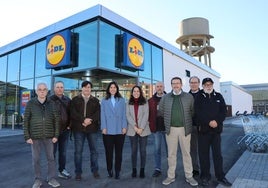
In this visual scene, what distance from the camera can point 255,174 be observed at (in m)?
5.32

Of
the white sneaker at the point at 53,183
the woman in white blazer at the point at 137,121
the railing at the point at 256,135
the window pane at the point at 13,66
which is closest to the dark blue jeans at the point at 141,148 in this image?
the woman in white blazer at the point at 137,121

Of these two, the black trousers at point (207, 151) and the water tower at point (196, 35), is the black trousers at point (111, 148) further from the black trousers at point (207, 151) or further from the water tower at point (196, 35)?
the water tower at point (196, 35)

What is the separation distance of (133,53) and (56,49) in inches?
174

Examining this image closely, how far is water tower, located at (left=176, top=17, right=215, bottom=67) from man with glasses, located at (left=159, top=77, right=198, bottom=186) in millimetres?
34162

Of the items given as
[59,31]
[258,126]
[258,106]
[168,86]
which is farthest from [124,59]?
[258,106]

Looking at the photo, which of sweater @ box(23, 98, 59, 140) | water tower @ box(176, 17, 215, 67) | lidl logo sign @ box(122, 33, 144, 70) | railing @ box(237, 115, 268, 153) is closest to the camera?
sweater @ box(23, 98, 59, 140)

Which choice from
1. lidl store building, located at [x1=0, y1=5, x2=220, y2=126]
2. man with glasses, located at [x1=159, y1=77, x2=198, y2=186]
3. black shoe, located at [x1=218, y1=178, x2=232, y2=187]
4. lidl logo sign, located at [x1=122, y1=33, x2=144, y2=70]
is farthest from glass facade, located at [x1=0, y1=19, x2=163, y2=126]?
black shoe, located at [x1=218, y1=178, x2=232, y2=187]

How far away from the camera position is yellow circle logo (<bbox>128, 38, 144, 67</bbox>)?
614 inches

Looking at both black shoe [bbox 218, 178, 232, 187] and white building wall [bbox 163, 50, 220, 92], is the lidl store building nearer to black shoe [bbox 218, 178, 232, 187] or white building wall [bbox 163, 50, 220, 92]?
white building wall [bbox 163, 50, 220, 92]

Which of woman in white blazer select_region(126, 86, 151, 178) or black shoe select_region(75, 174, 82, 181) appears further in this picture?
woman in white blazer select_region(126, 86, 151, 178)

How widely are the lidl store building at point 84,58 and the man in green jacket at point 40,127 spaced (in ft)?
29.2

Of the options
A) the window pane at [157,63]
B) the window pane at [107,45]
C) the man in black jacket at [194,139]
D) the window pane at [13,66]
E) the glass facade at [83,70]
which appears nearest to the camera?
the man in black jacket at [194,139]

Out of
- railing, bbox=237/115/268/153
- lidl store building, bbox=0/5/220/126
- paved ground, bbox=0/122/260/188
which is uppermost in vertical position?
lidl store building, bbox=0/5/220/126

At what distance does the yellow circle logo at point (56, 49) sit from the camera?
14867mm
